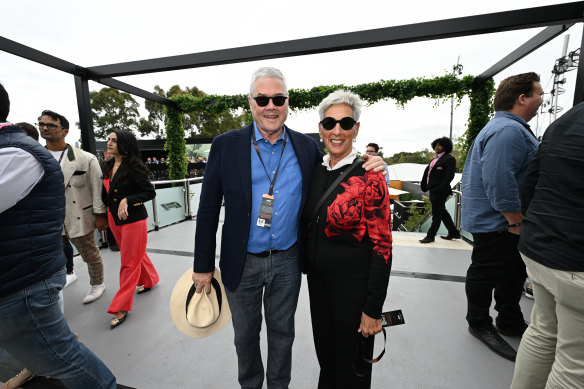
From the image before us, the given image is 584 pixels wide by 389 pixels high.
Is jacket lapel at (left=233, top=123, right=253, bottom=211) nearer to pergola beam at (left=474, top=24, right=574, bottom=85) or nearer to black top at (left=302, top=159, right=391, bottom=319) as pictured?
black top at (left=302, top=159, right=391, bottom=319)

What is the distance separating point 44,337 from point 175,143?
7.76 meters

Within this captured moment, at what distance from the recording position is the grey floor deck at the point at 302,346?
5.92 ft

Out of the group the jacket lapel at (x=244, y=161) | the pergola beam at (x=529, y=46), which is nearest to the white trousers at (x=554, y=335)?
the jacket lapel at (x=244, y=161)

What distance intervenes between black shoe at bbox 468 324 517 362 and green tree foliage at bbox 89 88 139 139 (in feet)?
107

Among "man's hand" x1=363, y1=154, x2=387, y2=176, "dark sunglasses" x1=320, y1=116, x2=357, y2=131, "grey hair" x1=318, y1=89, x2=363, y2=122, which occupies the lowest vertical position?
"man's hand" x1=363, y1=154, x2=387, y2=176

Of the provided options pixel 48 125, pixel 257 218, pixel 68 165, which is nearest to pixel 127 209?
pixel 68 165

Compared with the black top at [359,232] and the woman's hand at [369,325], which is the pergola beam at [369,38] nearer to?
the black top at [359,232]

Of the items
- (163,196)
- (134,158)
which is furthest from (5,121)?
(163,196)

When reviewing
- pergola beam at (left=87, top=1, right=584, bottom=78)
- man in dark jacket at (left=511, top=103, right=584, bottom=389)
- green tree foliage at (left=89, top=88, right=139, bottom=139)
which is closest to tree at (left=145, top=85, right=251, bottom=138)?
green tree foliage at (left=89, top=88, right=139, bottom=139)

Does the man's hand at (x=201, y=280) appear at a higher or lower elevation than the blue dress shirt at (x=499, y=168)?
lower

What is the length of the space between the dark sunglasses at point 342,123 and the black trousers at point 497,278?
1627mm

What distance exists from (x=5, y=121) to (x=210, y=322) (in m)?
1.49

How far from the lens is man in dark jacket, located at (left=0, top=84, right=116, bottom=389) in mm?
1092

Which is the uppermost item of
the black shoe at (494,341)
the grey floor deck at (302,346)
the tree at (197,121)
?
the tree at (197,121)
